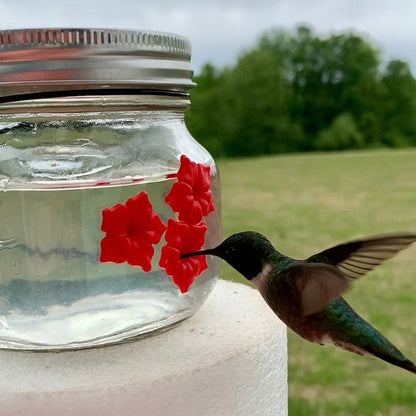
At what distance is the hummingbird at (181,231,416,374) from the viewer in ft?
1.91

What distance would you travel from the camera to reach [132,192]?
2.08 ft

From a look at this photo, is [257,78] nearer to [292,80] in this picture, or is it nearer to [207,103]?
[292,80]

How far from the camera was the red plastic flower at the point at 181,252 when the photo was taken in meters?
0.65

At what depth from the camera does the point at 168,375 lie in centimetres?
61

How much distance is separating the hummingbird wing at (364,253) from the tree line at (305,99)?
6.18 m

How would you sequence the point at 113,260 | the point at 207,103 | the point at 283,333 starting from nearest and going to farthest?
the point at 113,260, the point at 283,333, the point at 207,103

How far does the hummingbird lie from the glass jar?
7 cm

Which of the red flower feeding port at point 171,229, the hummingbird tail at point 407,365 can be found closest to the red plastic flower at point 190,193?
the red flower feeding port at point 171,229

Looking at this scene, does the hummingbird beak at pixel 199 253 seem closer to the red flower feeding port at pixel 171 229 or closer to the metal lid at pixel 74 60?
the red flower feeding port at pixel 171 229

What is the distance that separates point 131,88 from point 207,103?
285 inches

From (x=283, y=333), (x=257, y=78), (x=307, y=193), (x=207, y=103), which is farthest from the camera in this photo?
(x=257, y=78)

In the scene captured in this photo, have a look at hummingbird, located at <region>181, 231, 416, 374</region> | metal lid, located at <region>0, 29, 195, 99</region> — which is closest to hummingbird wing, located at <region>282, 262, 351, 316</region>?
hummingbird, located at <region>181, 231, 416, 374</region>

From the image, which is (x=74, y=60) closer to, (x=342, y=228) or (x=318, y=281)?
(x=318, y=281)

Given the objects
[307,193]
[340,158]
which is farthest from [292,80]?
[307,193]
